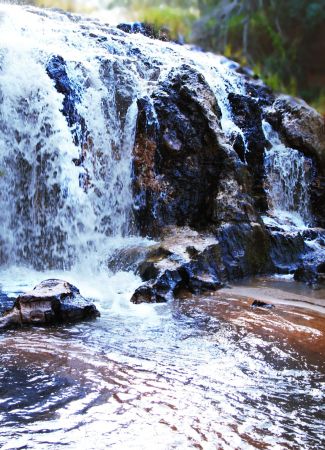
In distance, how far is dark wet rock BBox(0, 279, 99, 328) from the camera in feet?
19.3

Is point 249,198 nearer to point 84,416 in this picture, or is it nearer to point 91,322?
point 91,322

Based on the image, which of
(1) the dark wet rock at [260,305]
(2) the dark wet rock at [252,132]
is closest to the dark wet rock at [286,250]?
(2) the dark wet rock at [252,132]

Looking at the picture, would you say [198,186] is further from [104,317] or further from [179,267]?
[104,317]

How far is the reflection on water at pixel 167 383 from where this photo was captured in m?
2.91

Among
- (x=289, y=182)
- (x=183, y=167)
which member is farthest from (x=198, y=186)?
(x=289, y=182)

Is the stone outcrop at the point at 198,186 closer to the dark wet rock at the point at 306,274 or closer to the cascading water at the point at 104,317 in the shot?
the dark wet rock at the point at 306,274

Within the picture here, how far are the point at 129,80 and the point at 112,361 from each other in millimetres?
9548

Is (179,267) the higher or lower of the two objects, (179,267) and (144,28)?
the lower

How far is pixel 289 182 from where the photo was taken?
14734mm

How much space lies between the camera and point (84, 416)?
10.4ft

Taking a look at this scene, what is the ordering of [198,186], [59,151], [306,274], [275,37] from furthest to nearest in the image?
[198,186] < [59,151] < [306,274] < [275,37]

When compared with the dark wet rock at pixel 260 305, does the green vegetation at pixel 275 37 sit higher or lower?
higher

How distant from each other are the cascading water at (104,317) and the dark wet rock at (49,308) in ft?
1.25

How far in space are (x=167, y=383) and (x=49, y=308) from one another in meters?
2.63
